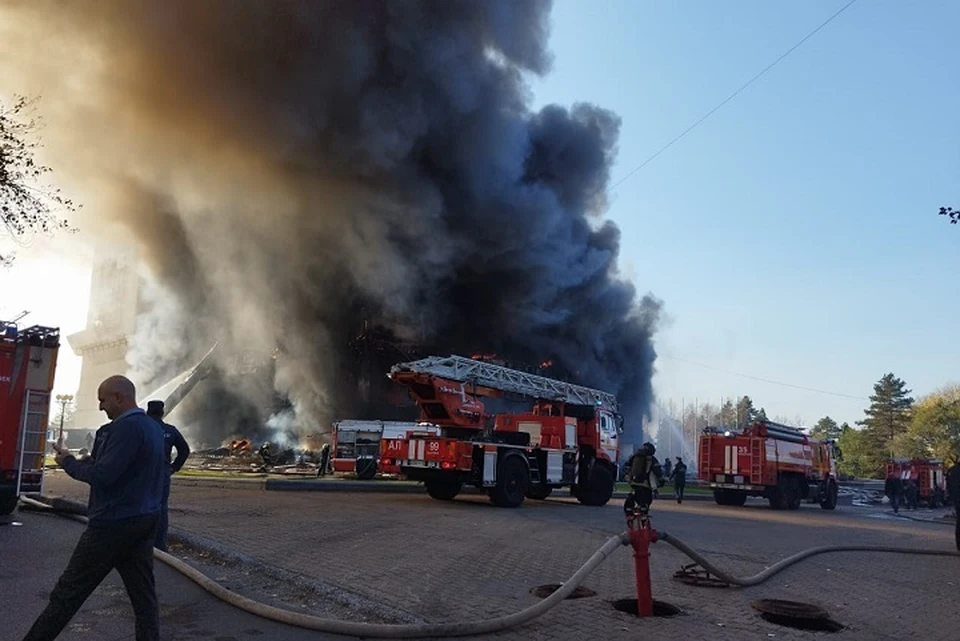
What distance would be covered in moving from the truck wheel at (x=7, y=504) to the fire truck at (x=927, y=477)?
3095 cm

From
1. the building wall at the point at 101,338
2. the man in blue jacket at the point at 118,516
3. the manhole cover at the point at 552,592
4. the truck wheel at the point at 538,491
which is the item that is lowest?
the manhole cover at the point at 552,592

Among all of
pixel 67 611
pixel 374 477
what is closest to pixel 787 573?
pixel 67 611

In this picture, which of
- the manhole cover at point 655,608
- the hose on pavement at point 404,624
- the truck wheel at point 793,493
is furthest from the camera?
the truck wheel at point 793,493

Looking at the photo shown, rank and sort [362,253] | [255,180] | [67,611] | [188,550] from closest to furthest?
[67,611]
[188,550]
[255,180]
[362,253]

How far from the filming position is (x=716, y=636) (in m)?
5.07

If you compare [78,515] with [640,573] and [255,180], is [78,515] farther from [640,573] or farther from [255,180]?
[255,180]

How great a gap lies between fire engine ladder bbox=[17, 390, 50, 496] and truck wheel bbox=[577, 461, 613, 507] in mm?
11430

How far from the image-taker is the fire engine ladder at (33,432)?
9539 mm

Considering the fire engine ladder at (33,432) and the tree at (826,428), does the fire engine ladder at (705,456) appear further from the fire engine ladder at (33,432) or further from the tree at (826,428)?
the tree at (826,428)

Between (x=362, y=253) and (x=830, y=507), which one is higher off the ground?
(x=362, y=253)

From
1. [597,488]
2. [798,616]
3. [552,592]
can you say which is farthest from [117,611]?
[597,488]

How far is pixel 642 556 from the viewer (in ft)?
17.7

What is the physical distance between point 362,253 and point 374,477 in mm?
7978

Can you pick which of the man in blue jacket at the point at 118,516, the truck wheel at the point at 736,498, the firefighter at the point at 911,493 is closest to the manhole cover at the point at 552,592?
the man in blue jacket at the point at 118,516
